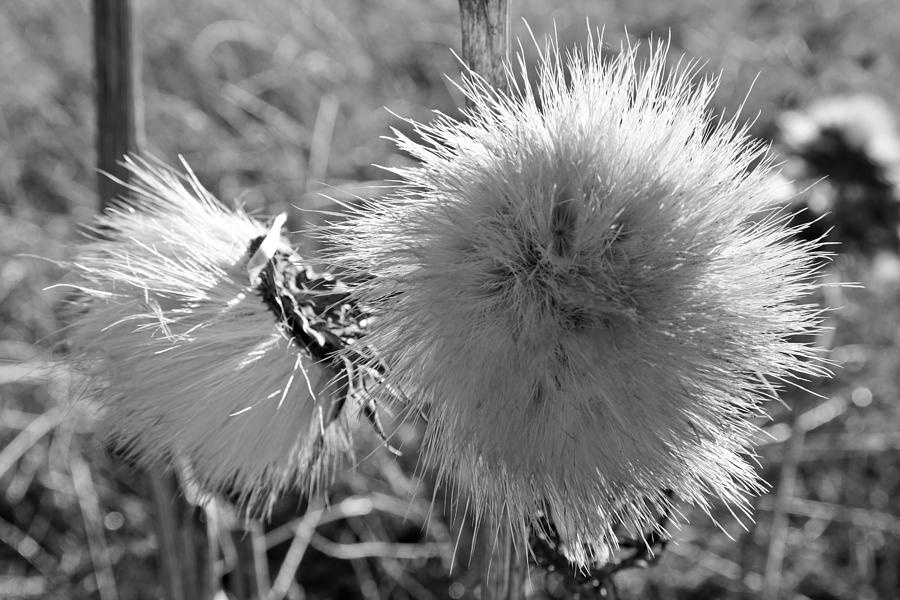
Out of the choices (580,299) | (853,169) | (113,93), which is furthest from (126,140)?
(853,169)

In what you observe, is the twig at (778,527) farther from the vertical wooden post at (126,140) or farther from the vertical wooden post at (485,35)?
the vertical wooden post at (485,35)

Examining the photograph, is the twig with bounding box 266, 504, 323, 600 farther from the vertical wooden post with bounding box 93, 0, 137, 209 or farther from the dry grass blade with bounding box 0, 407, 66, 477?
the vertical wooden post with bounding box 93, 0, 137, 209

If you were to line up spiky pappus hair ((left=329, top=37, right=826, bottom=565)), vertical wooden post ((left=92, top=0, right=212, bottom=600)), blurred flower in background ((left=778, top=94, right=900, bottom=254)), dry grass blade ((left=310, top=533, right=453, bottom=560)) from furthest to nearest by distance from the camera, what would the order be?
dry grass blade ((left=310, top=533, right=453, bottom=560)), blurred flower in background ((left=778, top=94, right=900, bottom=254)), vertical wooden post ((left=92, top=0, right=212, bottom=600)), spiky pappus hair ((left=329, top=37, right=826, bottom=565))

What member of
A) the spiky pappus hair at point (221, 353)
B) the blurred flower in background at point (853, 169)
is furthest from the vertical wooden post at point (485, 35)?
the blurred flower in background at point (853, 169)

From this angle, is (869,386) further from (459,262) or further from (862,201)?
(459,262)

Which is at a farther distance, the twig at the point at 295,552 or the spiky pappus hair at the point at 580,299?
the twig at the point at 295,552

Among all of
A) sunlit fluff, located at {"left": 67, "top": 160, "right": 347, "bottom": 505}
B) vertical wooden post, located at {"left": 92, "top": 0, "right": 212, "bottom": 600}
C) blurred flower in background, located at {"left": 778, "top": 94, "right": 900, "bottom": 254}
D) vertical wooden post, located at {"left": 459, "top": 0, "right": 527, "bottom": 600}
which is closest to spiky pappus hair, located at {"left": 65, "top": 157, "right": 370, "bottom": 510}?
sunlit fluff, located at {"left": 67, "top": 160, "right": 347, "bottom": 505}
